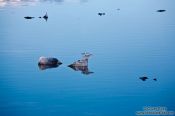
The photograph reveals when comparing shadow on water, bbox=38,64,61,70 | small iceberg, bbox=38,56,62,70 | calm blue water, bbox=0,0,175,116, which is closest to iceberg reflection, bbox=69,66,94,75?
calm blue water, bbox=0,0,175,116

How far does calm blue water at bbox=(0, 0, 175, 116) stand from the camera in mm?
18750

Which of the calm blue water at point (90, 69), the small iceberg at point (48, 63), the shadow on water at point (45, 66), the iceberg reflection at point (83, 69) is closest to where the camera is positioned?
the calm blue water at point (90, 69)

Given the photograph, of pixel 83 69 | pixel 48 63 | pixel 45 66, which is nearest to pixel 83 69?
pixel 83 69

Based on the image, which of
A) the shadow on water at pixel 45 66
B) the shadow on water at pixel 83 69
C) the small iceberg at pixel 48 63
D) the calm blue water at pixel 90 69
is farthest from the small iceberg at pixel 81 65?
the small iceberg at pixel 48 63

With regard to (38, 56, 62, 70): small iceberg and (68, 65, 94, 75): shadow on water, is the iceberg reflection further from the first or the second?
(38, 56, 62, 70): small iceberg

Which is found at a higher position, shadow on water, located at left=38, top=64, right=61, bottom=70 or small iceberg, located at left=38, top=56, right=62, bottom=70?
small iceberg, located at left=38, top=56, right=62, bottom=70

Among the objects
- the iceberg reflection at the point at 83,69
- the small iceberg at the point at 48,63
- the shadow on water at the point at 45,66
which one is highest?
the small iceberg at the point at 48,63

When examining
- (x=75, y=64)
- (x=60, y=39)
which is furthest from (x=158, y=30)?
(x=75, y=64)

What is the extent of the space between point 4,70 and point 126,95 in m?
8.45

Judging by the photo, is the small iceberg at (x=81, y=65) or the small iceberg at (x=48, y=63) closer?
the small iceberg at (x=81, y=65)

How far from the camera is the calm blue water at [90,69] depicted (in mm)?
18750

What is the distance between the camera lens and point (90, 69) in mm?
23984

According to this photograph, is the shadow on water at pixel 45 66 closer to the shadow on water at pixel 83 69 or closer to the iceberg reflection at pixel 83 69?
the shadow on water at pixel 83 69

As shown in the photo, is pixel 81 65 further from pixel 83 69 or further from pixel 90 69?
pixel 90 69
